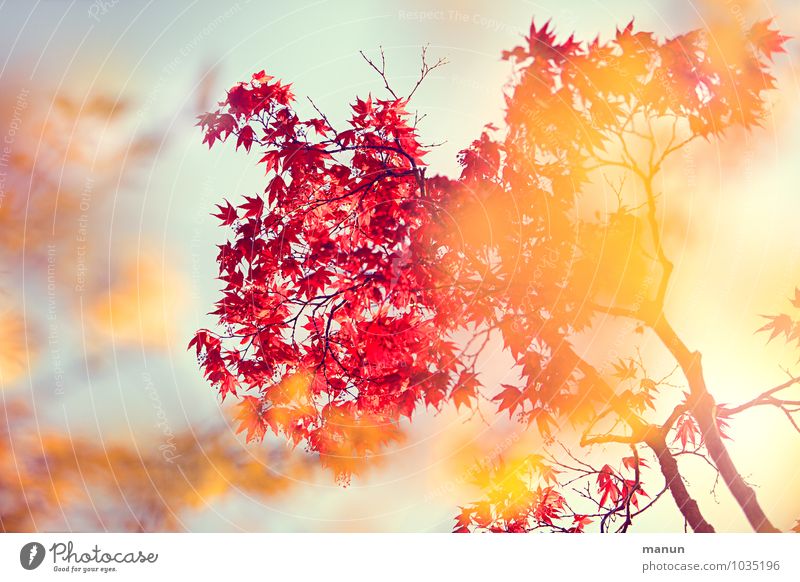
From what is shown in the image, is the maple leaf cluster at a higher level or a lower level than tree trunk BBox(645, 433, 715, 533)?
higher

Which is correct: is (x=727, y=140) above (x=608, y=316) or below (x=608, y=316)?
above

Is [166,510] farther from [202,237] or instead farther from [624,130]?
[624,130]

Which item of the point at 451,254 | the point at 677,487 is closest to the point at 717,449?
the point at 677,487

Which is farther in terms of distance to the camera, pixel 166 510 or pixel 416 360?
pixel 166 510

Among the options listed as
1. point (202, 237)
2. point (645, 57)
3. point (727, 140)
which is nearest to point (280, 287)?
point (202, 237)

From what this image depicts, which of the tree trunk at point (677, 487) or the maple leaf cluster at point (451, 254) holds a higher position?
the maple leaf cluster at point (451, 254)

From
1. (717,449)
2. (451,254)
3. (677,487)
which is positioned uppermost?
(451,254)

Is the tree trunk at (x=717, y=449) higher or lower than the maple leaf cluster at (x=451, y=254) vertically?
lower

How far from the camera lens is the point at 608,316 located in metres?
1.95

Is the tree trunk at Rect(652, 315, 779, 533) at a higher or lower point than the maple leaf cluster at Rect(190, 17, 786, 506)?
lower

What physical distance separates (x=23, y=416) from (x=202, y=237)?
0.98 m

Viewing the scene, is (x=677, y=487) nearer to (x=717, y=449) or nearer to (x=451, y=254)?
(x=717, y=449)

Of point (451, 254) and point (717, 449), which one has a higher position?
point (451, 254)

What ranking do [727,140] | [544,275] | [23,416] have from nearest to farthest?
[544,275]
[727,140]
[23,416]
